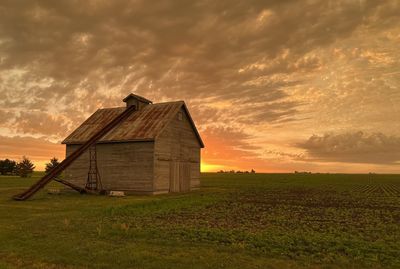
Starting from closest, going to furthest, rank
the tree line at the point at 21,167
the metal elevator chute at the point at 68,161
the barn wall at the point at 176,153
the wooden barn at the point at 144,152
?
the metal elevator chute at the point at 68,161, the wooden barn at the point at 144,152, the barn wall at the point at 176,153, the tree line at the point at 21,167

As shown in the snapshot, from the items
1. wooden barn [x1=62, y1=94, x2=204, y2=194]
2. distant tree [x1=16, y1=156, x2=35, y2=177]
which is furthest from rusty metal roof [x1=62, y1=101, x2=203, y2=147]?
distant tree [x1=16, y1=156, x2=35, y2=177]

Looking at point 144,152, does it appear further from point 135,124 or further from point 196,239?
point 196,239

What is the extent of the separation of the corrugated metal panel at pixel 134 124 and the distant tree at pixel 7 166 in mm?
60354

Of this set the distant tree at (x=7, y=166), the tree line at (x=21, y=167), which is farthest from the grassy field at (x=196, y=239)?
the distant tree at (x=7, y=166)

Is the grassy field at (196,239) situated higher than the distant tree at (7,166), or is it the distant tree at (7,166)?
the distant tree at (7,166)

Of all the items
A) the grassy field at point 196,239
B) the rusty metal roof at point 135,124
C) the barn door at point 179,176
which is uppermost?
the rusty metal roof at point 135,124

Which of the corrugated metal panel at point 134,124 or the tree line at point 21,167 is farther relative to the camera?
the tree line at point 21,167

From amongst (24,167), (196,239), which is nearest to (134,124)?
(196,239)

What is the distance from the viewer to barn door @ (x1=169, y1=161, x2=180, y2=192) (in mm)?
34094

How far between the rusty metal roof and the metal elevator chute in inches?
17.7

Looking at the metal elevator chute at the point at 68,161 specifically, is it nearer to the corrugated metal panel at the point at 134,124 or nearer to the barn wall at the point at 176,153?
the corrugated metal panel at the point at 134,124

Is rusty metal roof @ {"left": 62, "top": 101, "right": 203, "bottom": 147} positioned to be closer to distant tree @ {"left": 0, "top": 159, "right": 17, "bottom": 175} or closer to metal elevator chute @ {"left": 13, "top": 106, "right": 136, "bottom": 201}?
metal elevator chute @ {"left": 13, "top": 106, "right": 136, "bottom": 201}

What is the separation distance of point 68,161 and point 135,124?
729 centimetres

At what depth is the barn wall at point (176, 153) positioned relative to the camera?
32.2m
